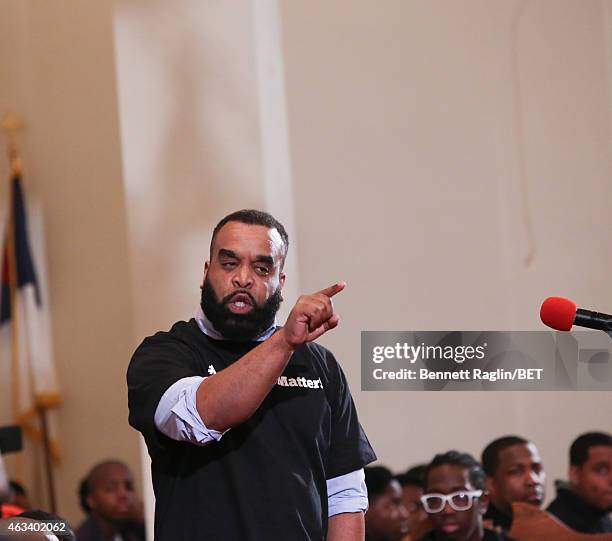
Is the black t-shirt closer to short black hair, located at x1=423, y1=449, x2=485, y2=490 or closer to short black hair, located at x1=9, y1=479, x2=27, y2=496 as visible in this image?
short black hair, located at x1=423, y1=449, x2=485, y2=490

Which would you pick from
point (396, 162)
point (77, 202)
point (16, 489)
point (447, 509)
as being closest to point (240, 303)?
point (447, 509)

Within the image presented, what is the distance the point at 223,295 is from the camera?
2.51 m

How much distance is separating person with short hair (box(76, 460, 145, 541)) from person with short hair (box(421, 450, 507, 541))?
89.8 inches

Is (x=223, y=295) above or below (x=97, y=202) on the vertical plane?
below

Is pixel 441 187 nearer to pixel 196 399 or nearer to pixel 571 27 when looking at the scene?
pixel 571 27

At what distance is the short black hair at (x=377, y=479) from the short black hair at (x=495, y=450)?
0.40 meters

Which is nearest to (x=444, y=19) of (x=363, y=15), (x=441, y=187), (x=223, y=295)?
(x=363, y=15)

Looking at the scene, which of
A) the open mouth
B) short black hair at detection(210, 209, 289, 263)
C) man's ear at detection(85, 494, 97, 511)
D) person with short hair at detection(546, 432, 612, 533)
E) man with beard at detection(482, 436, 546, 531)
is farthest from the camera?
man's ear at detection(85, 494, 97, 511)

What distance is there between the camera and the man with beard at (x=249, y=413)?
2.25 m

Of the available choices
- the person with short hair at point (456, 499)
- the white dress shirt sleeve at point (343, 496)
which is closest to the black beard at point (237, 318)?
the white dress shirt sleeve at point (343, 496)

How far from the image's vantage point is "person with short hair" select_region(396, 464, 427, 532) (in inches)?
181

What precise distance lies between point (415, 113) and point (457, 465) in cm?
163

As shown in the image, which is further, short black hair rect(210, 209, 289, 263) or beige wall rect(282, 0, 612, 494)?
beige wall rect(282, 0, 612, 494)

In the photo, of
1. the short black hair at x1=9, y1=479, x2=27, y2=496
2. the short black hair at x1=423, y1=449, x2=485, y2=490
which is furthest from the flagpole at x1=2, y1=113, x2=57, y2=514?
the short black hair at x1=423, y1=449, x2=485, y2=490
